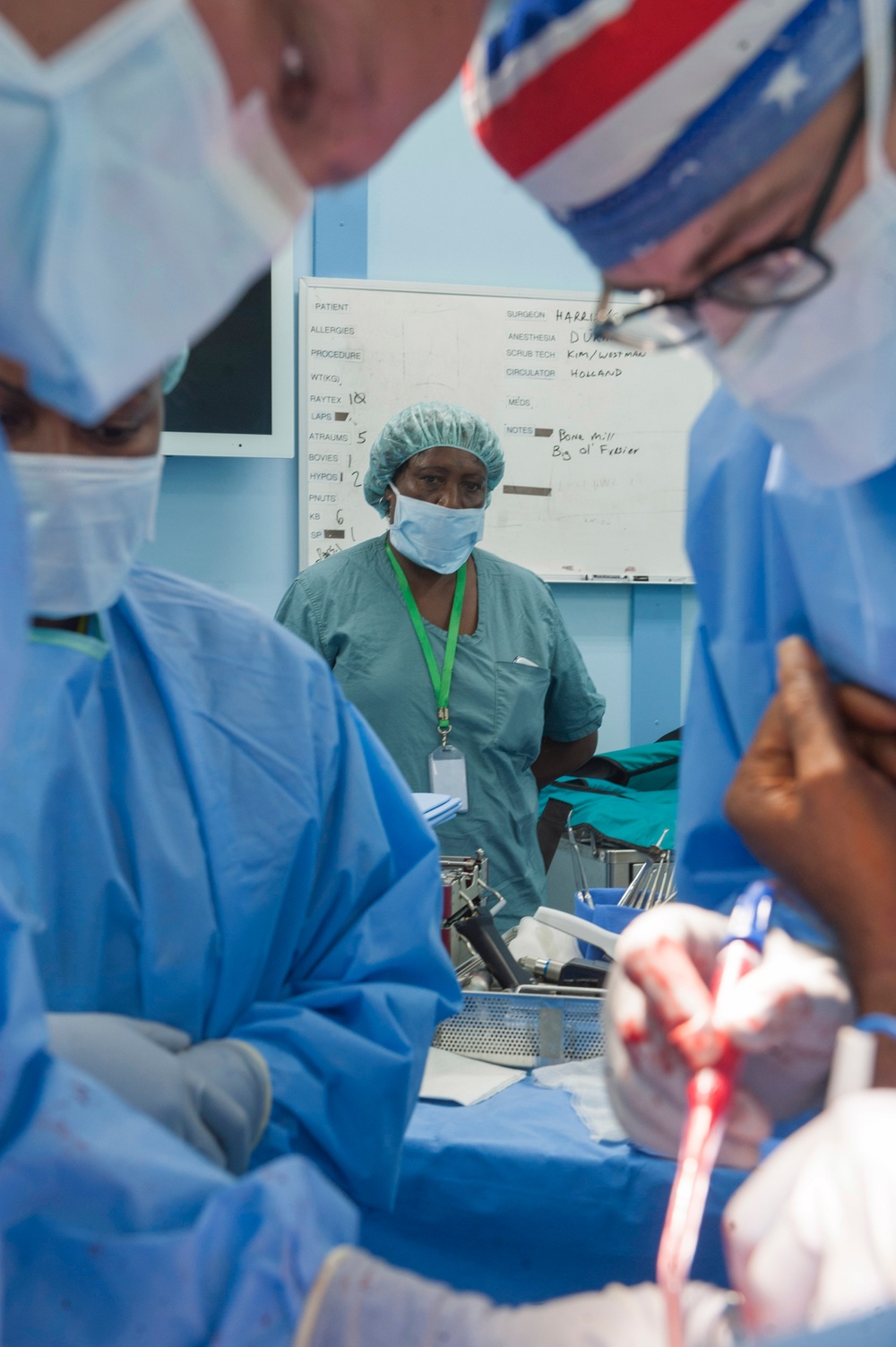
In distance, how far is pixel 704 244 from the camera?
0.82 meters

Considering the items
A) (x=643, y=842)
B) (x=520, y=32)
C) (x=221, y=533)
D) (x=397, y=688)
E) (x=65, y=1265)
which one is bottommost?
(x=643, y=842)

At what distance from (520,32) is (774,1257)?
0.81 meters

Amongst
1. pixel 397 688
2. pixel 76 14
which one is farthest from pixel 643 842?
pixel 76 14

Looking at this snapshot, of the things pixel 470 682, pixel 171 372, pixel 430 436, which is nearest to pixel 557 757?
pixel 470 682

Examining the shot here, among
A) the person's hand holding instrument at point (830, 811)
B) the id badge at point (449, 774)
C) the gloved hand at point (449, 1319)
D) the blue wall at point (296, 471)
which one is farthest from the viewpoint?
the blue wall at point (296, 471)

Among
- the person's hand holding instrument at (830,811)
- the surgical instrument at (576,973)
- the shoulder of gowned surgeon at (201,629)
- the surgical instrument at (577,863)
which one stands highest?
the shoulder of gowned surgeon at (201,629)

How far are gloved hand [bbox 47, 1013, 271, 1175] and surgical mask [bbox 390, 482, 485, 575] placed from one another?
6.61ft

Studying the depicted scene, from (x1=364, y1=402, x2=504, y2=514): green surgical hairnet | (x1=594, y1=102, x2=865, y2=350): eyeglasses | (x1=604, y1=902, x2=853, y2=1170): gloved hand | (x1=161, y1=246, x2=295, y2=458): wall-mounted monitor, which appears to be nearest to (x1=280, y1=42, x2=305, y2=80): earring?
(x1=594, y1=102, x2=865, y2=350): eyeglasses

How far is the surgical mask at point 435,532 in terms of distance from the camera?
9.62 ft

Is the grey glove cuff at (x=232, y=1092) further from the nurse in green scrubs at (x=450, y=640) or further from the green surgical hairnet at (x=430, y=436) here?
the green surgical hairnet at (x=430, y=436)

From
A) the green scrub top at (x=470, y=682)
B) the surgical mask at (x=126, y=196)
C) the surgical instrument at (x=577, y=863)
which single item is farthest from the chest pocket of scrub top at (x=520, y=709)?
the surgical mask at (x=126, y=196)

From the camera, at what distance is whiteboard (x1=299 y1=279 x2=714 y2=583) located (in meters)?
3.85

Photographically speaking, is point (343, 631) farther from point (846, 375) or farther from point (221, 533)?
point (846, 375)

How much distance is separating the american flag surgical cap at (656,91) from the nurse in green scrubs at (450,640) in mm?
2071
